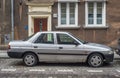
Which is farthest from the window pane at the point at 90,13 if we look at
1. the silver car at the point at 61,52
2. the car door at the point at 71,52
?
the car door at the point at 71,52

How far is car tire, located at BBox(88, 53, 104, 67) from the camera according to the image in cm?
1323

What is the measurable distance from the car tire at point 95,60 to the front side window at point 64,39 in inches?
40.2

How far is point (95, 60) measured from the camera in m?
13.2

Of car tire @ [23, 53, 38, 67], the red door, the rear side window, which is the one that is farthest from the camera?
the red door

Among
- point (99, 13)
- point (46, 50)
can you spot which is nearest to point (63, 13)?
point (99, 13)

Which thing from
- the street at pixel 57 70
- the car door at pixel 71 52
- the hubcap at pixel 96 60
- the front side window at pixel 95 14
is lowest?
the street at pixel 57 70

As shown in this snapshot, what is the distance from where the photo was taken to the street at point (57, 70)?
11141 millimetres

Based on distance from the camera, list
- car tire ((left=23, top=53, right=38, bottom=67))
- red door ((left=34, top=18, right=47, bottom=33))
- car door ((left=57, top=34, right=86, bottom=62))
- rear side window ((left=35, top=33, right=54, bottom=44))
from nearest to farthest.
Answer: car door ((left=57, top=34, right=86, bottom=62)) → car tire ((left=23, top=53, right=38, bottom=67)) → rear side window ((left=35, top=33, right=54, bottom=44)) → red door ((left=34, top=18, right=47, bottom=33))

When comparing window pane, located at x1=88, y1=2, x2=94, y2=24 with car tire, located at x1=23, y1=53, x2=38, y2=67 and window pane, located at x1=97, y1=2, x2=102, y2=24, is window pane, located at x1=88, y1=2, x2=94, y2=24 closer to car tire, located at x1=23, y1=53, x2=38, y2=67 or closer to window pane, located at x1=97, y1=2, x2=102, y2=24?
window pane, located at x1=97, y1=2, x2=102, y2=24

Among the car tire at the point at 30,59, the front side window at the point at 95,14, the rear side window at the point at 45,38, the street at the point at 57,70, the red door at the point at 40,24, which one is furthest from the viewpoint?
the red door at the point at 40,24

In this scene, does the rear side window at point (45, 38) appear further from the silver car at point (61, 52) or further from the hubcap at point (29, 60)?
the hubcap at point (29, 60)

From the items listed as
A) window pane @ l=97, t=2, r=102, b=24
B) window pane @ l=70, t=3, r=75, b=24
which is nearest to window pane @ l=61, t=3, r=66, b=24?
window pane @ l=70, t=3, r=75, b=24

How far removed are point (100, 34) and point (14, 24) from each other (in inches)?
215

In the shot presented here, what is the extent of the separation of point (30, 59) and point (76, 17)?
723 cm
